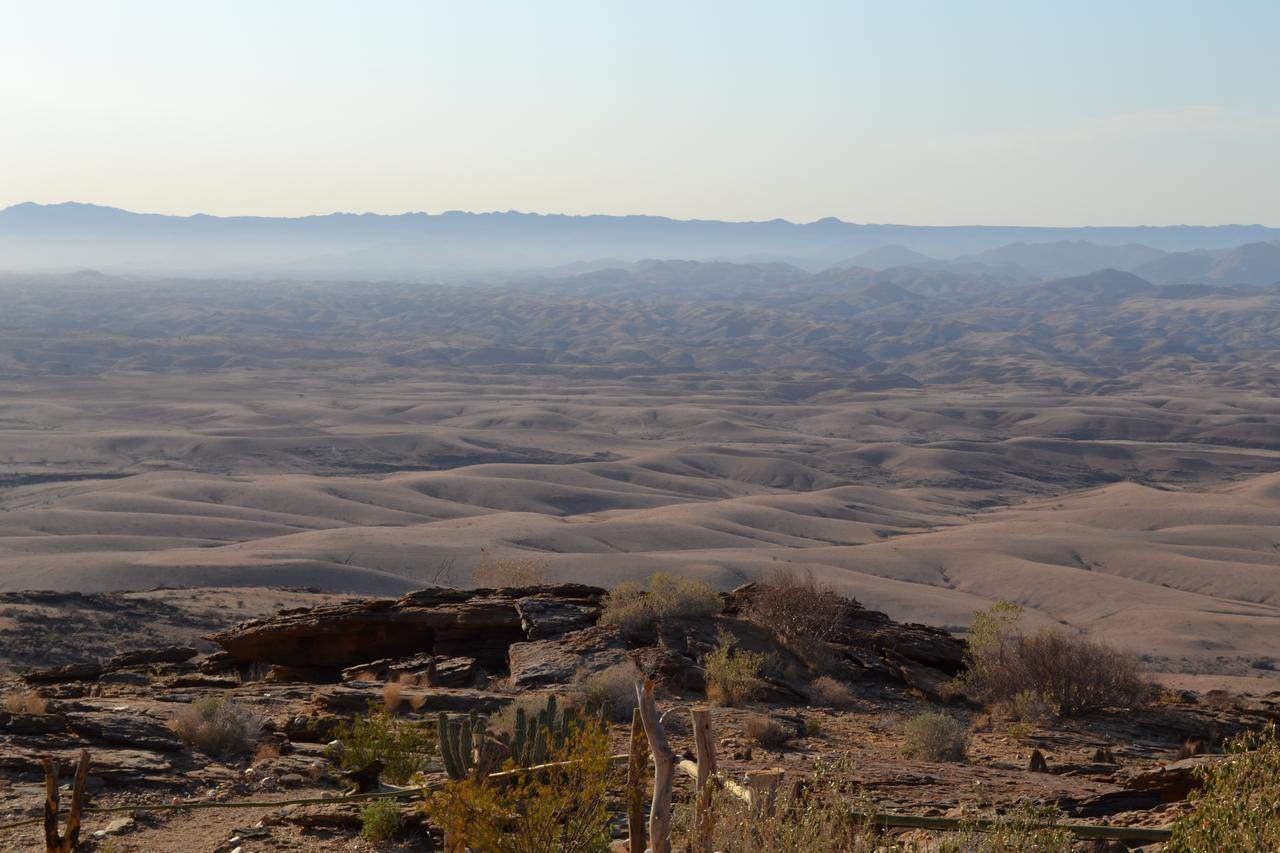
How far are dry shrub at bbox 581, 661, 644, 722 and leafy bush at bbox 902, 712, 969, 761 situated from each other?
2.84 meters

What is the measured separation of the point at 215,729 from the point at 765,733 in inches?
211

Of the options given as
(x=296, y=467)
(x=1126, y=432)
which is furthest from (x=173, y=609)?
(x=1126, y=432)

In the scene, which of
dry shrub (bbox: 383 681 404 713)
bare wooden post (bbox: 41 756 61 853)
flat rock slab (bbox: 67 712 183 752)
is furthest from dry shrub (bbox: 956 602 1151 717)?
bare wooden post (bbox: 41 756 61 853)

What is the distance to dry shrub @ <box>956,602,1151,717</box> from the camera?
14.0 m

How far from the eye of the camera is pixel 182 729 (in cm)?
1040

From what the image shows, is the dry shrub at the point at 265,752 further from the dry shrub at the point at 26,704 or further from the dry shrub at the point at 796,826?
the dry shrub at the point at 796,826

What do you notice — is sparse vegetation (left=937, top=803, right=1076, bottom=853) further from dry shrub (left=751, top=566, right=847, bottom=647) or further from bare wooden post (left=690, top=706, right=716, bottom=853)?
dry shrub (left=751, top=566, right=847, bottom=647)

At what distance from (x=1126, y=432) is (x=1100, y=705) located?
97.7 m

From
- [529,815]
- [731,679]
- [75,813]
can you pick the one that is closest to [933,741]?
[731,679]

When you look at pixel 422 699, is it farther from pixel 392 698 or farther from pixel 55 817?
pixel 55 817

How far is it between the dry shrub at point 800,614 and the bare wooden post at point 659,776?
899 cm

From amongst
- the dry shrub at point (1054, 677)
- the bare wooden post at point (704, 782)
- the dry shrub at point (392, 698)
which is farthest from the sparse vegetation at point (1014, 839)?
the dry shrub at point (1054, 677)

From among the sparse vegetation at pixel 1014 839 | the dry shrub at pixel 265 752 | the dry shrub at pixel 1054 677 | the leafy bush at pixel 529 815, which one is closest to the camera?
the sparse vegetation at pixel 1014 839

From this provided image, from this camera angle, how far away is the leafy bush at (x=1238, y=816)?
16.5 feet
